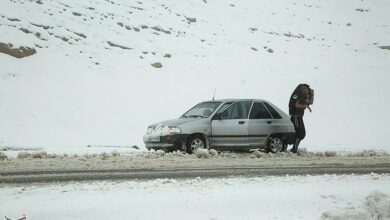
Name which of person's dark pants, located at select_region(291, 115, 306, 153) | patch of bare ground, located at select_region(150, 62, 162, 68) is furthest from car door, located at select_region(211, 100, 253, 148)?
patch of bare ground, located at select_region(150, 62, 162, 68)

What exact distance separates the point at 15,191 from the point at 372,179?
5154 millimetres

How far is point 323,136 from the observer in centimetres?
2245

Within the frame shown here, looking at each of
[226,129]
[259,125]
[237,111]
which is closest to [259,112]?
[259,125]

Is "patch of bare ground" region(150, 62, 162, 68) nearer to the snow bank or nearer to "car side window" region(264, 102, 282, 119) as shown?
"car side window" region(264, 102, 282, 119)

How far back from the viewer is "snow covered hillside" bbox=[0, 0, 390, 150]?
69.9 ft

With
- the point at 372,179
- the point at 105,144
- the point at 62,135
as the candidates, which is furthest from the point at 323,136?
the point at 372,179

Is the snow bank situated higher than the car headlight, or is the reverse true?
the car headlight

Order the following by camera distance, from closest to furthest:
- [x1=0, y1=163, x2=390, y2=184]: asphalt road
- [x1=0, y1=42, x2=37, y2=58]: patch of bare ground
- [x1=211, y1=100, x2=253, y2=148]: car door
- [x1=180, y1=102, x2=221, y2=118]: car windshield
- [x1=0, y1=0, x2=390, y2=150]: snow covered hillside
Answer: [x1=0, y1=163, x2=390, y2=184]: asphalt road < [x1=211, y1=100, x2=253, y2=148]: car door < [x1=180, y1=102, x2=221, y2=118]: car windshield < [x1=0, y1=0, x2=390, y2=150]: snow covered hillside < [x1=0, y1=42, x2=37, y2=58]: patch of bare ground

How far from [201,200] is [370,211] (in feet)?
6.10

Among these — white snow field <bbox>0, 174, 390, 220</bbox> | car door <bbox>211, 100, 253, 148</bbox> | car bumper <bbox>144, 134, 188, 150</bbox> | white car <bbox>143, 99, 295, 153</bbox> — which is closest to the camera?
white snow field <bbox>0, 174, 390, 220</bbox>

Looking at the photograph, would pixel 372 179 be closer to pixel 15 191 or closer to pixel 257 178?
pixel 257 178

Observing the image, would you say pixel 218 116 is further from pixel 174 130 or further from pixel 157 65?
pixel 157 65

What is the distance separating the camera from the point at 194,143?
12.7m

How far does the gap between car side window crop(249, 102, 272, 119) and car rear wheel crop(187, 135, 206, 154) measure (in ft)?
5.44
